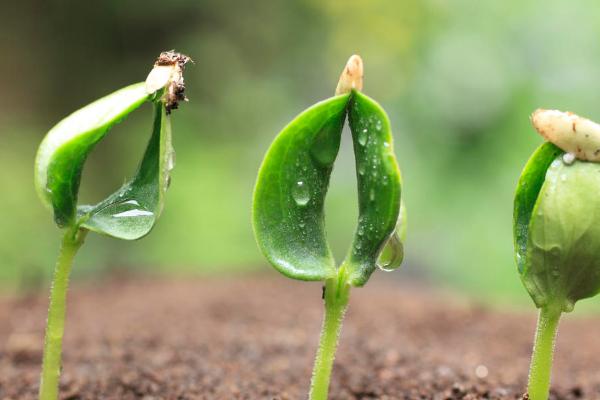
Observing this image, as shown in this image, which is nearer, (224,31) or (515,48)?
(515,48)

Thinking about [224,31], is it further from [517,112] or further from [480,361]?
[480,361]

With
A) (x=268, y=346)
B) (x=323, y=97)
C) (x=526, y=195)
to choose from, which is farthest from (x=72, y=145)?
(x=323, y=97)

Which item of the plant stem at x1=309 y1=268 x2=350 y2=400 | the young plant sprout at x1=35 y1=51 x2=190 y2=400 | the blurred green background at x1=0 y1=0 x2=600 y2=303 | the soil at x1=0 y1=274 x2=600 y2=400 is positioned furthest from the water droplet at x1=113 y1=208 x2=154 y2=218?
the blurred green background at x1=0 y1=0 x2=600 y2=303

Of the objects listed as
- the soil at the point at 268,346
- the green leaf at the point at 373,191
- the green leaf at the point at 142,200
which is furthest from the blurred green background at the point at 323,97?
the green leaf at the point at 373,191

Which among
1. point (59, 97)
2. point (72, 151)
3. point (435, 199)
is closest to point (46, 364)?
point (72, 151)

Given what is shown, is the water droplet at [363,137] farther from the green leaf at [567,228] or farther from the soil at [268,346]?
the soil at [268,346]

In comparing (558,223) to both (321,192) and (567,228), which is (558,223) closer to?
(567,228)

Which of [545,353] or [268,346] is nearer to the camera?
[545,353]
